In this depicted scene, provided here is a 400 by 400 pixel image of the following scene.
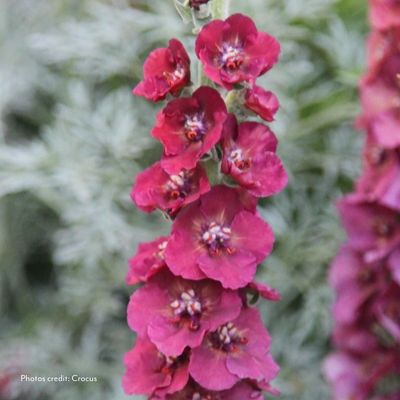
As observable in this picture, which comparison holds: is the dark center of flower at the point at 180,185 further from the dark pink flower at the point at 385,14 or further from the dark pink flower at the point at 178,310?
the dark pink flower at the point at 385,14

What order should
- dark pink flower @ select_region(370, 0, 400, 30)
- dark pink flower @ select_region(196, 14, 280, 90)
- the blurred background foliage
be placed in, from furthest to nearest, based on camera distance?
1. the blurred background foliage
2. dark pink flower @ select_region(370, 0, 400, 30)
3. dark pink flower @ select_region(196, 14, 280, 90)

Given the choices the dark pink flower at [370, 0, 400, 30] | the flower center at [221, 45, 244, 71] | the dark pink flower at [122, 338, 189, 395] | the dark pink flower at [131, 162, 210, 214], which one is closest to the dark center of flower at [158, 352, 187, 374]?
the dark pink flower at [122, 338, 189, 395]

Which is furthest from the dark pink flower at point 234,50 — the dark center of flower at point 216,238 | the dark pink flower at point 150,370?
the dark pink flower at point 150,370

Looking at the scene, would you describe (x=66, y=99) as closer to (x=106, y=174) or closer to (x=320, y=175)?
(x=106, y=174)

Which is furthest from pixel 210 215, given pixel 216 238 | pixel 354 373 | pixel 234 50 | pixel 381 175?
pixel 354 373

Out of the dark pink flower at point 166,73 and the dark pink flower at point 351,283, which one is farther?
the dark pink flower at point 351,283

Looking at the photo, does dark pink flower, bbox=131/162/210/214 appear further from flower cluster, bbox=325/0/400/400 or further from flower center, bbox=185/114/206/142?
flower cluster, bbox=325/0/400/400

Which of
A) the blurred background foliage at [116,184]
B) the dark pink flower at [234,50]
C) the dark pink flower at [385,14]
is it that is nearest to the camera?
the dark pink flower at [234,50]
